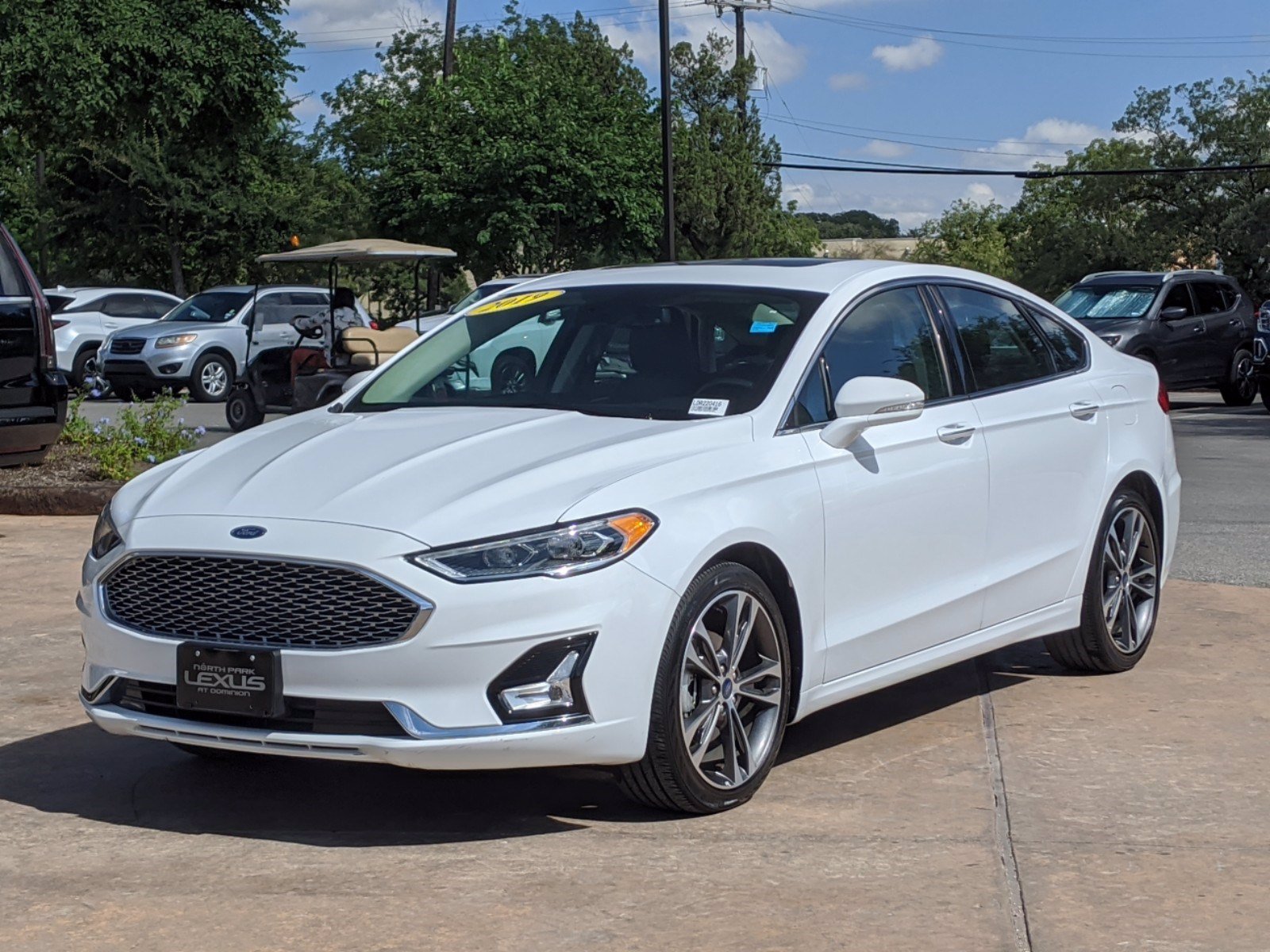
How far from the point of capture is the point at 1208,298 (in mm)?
24203

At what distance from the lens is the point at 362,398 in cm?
626

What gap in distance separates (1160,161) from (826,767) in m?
49.7

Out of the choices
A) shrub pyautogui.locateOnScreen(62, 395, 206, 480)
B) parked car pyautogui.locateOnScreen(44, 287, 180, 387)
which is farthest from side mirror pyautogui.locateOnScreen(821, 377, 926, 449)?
parked car pyautogui.locateOnScreen(44, 287, 180, 387)

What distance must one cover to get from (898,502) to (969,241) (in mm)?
117927

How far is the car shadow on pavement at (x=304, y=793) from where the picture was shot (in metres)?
5.04

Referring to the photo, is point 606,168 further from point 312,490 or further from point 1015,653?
point 312,490

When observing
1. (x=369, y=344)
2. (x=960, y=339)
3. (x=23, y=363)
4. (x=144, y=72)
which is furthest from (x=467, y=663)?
(x=144, y=72)

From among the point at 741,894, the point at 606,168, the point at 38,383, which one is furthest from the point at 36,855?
the point at 606,168

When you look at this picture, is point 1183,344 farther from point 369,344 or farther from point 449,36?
point 449,36

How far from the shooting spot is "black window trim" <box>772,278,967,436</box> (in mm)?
5543

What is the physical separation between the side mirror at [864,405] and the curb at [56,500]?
6983 mm

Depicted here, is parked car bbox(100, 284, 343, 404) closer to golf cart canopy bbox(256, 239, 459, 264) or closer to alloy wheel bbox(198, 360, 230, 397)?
alloy wheel bbox(198, 360, 230, 397)

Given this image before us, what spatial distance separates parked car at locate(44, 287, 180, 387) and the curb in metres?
16.6

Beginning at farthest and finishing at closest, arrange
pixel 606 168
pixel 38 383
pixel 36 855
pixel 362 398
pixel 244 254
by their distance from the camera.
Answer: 1. pixel 244 254
2. pixel 606 168
3. pixel 38 383
4. pixel 362 398
5. pixel 36 855
